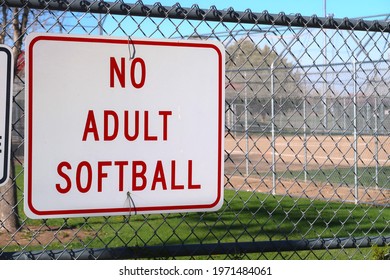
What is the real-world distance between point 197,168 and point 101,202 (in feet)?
1.44

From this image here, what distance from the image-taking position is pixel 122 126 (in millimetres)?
2783

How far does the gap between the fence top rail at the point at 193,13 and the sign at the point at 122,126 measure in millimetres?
265

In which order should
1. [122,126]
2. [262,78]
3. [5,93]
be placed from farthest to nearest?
[262,78], [122,126], [5,93]

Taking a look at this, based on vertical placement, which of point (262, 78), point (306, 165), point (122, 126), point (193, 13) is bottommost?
point (122, 126)

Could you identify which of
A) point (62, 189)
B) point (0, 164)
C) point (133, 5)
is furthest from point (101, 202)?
point (133, 5)

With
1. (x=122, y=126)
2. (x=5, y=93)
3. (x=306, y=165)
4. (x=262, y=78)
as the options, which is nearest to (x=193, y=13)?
(x=122, y=126)

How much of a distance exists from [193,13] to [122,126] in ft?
2.47

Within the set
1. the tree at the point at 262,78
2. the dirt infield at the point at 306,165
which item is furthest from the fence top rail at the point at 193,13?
the dirt infield at the point at 306,165

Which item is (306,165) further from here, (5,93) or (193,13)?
(5,93)

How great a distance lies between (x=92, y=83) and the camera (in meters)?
2.75

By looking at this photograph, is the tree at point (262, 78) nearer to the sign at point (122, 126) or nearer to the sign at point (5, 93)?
the sign at point (122, 126)

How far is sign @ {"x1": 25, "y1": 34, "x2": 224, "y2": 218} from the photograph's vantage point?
2689mm
